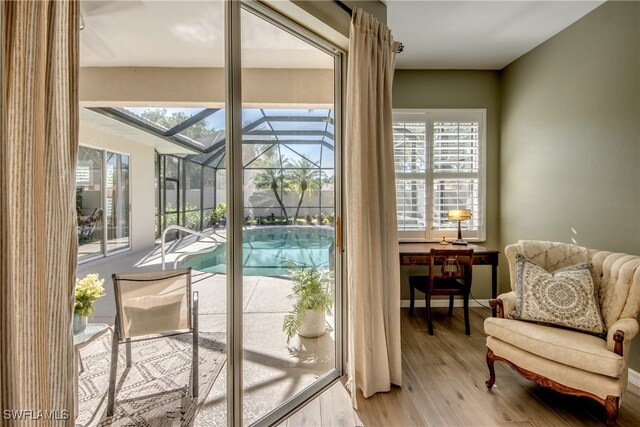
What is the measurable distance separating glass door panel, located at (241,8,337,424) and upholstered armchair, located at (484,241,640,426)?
4.23ft

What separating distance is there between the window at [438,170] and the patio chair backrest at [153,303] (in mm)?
2811

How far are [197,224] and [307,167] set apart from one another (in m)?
0.90

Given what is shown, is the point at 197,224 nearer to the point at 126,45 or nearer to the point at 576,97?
the point at 126,45

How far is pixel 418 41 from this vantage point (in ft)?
9.96

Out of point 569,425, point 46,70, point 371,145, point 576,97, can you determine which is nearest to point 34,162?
point 46,70

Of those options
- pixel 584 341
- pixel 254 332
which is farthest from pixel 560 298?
pixel 254 332

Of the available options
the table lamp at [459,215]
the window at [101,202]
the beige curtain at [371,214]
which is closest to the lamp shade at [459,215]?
the table lamp at [459,215]

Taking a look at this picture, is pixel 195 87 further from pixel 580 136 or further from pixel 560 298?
pixel 580 136

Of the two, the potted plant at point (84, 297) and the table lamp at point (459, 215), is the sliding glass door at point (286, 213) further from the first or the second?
the table lamp at point (459, 215)

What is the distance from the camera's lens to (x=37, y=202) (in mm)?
876

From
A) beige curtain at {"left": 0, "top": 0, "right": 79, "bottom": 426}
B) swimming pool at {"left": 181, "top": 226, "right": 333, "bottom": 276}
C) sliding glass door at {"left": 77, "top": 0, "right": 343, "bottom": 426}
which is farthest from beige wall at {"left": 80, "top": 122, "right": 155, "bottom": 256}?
beige curtain at {"left": 0, "top": 0, "right": 79, "bottom": 426}

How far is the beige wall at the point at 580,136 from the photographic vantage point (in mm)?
2287

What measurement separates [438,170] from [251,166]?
8.87 feet

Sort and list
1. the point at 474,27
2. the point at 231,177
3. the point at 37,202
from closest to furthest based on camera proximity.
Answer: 1. the point at 37,202
2. the point at 231,177
3. the point at 474,27
